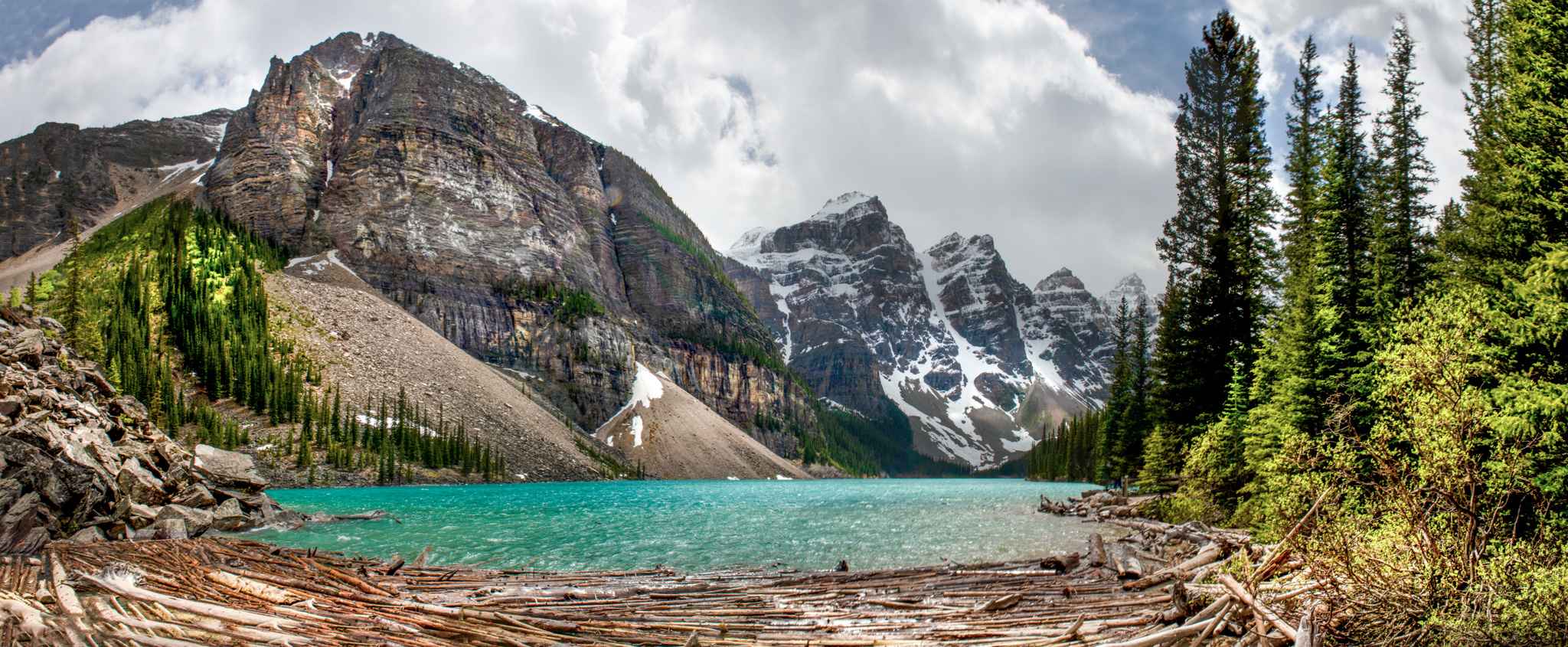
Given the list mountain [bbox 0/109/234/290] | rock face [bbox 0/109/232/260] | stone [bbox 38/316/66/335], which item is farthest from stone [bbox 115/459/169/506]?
rock face [bbox 0/109/232/260]

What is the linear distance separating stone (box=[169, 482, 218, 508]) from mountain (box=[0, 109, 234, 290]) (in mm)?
162151

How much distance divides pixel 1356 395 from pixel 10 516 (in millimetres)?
38172

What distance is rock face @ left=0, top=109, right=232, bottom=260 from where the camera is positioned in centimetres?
16350

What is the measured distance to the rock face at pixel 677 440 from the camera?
445 feet

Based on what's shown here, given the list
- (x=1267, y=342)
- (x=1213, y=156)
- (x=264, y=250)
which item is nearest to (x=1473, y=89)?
(x=1267, y=342)

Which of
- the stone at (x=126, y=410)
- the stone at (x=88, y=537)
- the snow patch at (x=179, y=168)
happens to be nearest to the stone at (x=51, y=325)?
the stone at (x=126, y=410)

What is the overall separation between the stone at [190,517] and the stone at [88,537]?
11.8 ft

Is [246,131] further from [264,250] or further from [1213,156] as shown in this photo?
[1213,156]

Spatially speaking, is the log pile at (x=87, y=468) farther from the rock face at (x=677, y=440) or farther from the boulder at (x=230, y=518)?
the rock face at (x=677, y=440)

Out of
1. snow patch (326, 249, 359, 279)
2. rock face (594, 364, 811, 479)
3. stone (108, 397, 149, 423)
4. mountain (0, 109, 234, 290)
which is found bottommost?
rock face (594, 364, 811, 479)

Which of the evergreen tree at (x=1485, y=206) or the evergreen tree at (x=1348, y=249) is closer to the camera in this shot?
the evergreen tree at (x=1485, y=206)

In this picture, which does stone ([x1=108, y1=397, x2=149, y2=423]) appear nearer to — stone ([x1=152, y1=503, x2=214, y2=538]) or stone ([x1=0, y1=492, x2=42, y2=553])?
stone ([x1=152, y1=503, x2=214, y2=538])

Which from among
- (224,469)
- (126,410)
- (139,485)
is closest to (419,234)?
(224,469)

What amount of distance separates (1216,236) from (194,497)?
49181 millimetres
